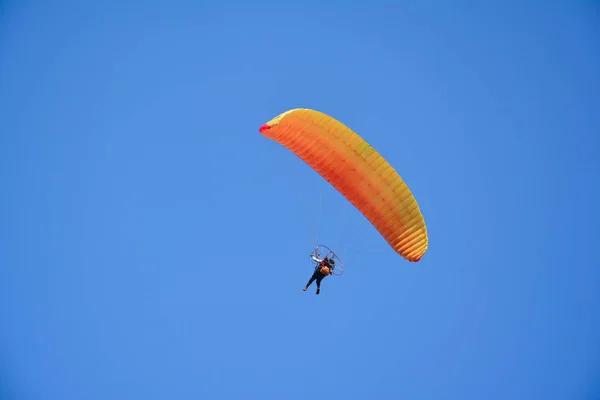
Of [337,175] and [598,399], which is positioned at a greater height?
[598,399]

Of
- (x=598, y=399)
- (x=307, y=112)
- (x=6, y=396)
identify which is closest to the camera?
(x=307, y=112)

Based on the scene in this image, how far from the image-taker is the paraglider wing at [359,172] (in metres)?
18.6

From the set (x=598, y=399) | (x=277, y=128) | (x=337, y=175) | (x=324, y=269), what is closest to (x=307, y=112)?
(x=277, y=128)

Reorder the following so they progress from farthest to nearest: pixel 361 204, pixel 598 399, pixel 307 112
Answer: pixel 598 399 → pixel 361 204 → pixel 307 112

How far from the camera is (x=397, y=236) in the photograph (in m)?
19.6

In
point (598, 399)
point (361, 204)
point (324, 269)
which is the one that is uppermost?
point (598, 399)

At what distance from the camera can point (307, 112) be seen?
18312 millimetres

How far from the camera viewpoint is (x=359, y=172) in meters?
19.0

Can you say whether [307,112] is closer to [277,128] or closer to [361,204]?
[277,128]

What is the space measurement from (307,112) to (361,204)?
3.21 metres

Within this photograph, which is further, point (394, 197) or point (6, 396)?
point (6, 396)

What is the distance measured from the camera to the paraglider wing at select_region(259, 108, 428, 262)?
61.1ft

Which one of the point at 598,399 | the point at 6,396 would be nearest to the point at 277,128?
the point at 6,396

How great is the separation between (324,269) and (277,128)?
4.60 m
